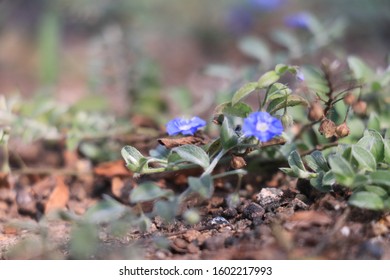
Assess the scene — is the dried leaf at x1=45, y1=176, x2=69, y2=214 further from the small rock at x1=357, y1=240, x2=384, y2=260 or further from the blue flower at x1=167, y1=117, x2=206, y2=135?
the small rock at x1=357, y1=240, x2=384, y2=260

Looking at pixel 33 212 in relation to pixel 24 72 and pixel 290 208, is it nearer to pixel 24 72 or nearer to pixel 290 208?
pixel 290 208

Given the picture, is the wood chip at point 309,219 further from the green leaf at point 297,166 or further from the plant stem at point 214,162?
the plant stem at point 214,162

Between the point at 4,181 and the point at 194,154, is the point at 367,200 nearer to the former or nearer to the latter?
the point at 194,154

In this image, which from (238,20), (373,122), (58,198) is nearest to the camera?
(373,122)

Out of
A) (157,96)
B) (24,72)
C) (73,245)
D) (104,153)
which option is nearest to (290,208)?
(73,245)

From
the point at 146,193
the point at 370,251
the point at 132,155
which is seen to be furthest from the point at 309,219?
the point at 132,155

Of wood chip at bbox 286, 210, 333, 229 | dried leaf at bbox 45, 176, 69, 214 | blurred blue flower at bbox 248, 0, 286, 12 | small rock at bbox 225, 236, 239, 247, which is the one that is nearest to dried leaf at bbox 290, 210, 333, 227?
wood chip at bbox 286, 210, 333, 229

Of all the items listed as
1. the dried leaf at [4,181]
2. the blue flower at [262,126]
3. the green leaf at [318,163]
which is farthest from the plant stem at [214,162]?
the dried leaf at [4,181]
